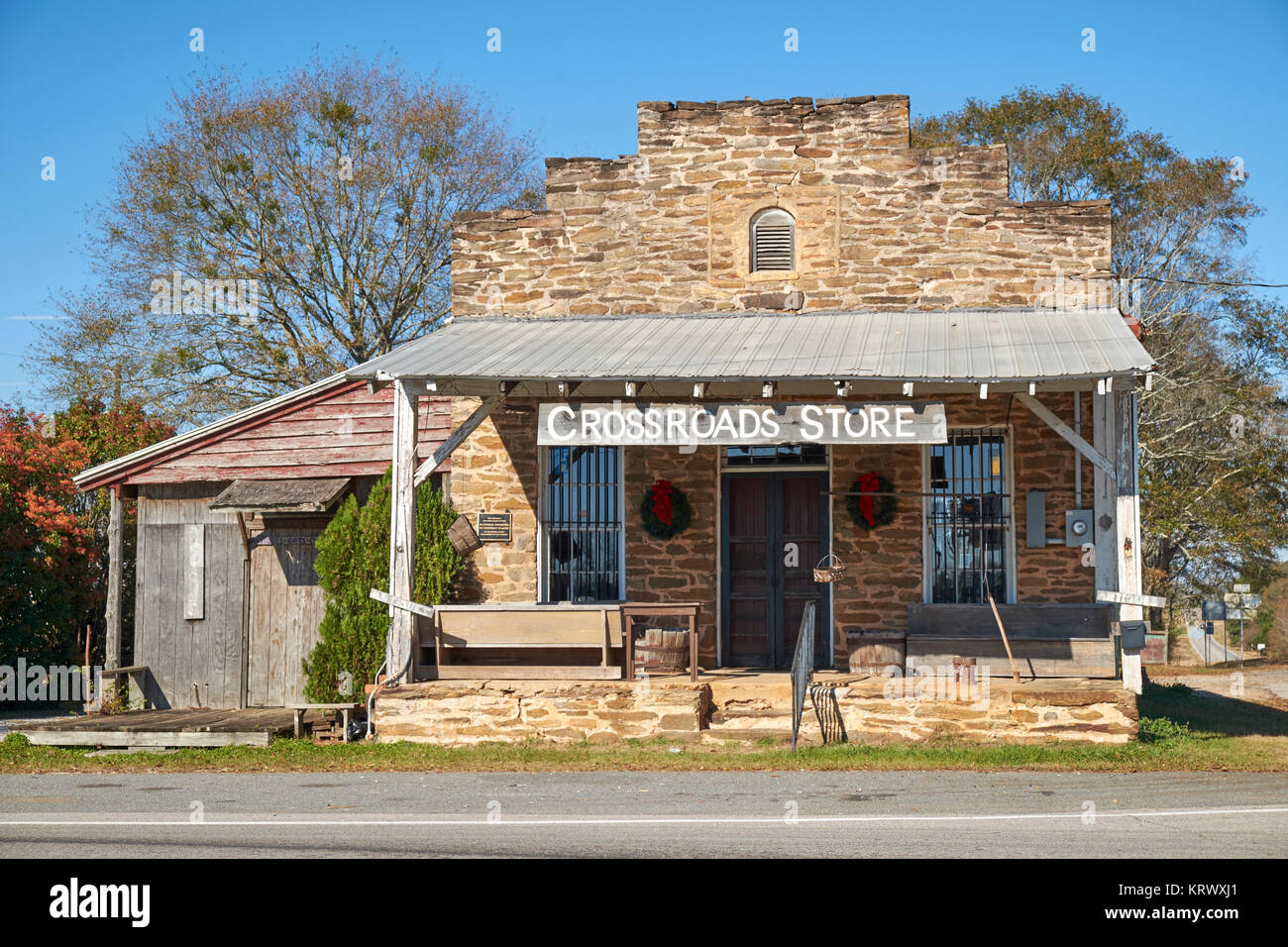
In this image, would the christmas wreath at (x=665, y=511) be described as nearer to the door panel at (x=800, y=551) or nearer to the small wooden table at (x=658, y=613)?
the door panel at (x=800, y=551)

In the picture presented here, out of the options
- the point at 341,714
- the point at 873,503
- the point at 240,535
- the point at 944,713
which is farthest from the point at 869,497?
the point at 240,535

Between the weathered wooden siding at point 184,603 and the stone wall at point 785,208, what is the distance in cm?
407

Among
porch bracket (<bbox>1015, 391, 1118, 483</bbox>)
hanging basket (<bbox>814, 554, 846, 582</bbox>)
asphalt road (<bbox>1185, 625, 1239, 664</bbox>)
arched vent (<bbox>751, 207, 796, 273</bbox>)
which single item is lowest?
asphalt road (<bbox>1185, 625, 1239, 664</bbox>)

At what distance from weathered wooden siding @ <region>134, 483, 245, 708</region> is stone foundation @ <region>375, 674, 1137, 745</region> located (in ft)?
12.5

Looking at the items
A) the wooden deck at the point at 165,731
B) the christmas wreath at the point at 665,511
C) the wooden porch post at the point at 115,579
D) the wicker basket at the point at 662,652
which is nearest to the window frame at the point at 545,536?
the christmas wreath at the point at 665,511

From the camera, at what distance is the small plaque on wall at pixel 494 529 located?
14.1 meters

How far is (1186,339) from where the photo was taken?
100 feet

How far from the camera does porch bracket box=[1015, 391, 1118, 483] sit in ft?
38.1

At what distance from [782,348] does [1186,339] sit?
21.6 m

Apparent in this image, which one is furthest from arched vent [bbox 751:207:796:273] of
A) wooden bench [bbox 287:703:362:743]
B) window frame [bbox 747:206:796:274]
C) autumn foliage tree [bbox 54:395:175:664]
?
autumn foliage tree [bbox 54:395:175:664]

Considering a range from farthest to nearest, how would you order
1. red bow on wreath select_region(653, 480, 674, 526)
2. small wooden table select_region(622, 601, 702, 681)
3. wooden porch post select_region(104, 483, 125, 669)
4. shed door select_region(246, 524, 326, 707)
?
wooden porch post select_region(104, 483, 125, 669)
shed door select_region(246, 524, 326, 707)
red bow on wreath select_region(653, 480, 674, 526)
small wooden table select_region(622, 601, 702, 681)

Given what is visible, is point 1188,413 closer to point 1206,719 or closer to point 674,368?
point 1206,719

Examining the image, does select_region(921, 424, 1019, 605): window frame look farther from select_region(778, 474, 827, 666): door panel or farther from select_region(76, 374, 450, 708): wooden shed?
select_region(76, 374, 450, 708): wooden shed

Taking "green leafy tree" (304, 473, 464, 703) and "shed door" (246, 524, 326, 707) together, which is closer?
"green leafy tree" (304, 473, 464, 703)
